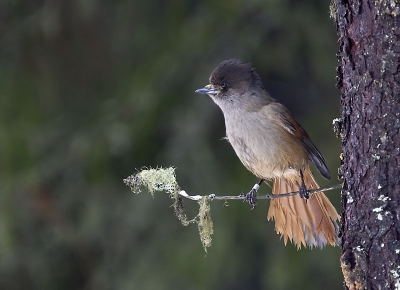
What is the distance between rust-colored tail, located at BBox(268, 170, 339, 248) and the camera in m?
4.19

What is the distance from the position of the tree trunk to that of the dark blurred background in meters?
2.71

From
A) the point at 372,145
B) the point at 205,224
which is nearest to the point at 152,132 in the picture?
the point at 205,224

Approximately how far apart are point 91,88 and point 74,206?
1.22 m

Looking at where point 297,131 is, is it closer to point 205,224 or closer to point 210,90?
point 210,90

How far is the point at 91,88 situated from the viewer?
7125mm

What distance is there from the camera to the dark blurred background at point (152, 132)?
18.7 feet

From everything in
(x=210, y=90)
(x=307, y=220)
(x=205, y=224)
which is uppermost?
(x=210, y=90)

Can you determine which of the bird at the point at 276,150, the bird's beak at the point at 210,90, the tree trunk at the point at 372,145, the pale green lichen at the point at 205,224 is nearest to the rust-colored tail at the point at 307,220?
the bird at the point at 276,150

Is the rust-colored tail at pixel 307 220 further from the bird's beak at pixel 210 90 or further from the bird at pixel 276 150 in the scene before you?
the bird's beak at pixel 210 90

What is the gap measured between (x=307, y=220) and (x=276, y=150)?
0.56 meters

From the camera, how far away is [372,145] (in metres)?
2.79

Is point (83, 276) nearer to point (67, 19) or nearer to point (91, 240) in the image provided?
point (91, 240)

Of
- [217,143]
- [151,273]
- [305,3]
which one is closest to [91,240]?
[151,273]

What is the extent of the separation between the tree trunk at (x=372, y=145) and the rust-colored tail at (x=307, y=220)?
1.31 m
